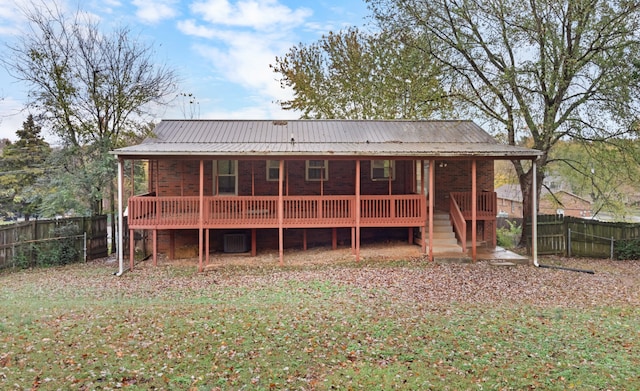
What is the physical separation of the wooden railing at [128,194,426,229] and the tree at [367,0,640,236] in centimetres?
587

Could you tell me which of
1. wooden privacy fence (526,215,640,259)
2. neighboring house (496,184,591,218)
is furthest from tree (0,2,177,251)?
neighboring house (496,184,591,218)

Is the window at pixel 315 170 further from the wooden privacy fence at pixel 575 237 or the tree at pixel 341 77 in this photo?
the tree at pixel 341 77

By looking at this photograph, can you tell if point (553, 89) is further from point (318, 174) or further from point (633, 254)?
point (318, 174)

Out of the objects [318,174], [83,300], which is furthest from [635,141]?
[83,300]

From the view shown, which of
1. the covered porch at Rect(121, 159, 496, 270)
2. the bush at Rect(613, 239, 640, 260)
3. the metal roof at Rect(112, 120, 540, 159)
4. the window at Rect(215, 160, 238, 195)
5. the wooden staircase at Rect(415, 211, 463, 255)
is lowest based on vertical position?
the bush at Rect(613, 239, 640, 260)

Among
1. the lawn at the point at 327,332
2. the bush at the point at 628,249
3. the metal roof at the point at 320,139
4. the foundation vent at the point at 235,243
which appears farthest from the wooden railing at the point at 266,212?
the bush at the point at 628,249

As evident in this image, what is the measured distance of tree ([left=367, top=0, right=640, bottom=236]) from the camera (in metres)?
13.3

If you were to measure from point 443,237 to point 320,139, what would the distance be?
6002 millimetres

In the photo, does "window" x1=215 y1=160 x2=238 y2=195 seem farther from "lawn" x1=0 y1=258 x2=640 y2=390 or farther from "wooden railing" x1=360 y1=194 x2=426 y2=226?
"wooden railing" x1=360 y1=194 x2=426 y2=226

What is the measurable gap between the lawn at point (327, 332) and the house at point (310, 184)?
2.37 meters

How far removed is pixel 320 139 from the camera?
15117 mm

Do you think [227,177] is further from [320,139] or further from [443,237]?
[443,237]

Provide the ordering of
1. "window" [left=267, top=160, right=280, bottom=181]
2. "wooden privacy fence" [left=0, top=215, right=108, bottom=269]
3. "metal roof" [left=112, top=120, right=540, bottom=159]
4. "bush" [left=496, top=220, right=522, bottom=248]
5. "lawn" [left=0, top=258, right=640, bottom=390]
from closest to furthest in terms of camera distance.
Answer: "lawn" [left=0, top=258, right=640, bottom=390] < "metal roof" [left=112, top=120, right=540, bottom=159] < "wooden privacy fence" [left=0, top=215, right=108, bottom=269] < "window" [left=267, top=160, right=280, bottom=181] < "bush" [left=496, top=220, right=522, bottom=248]

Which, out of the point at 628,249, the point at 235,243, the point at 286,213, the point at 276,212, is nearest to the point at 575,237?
the point at 628,249
